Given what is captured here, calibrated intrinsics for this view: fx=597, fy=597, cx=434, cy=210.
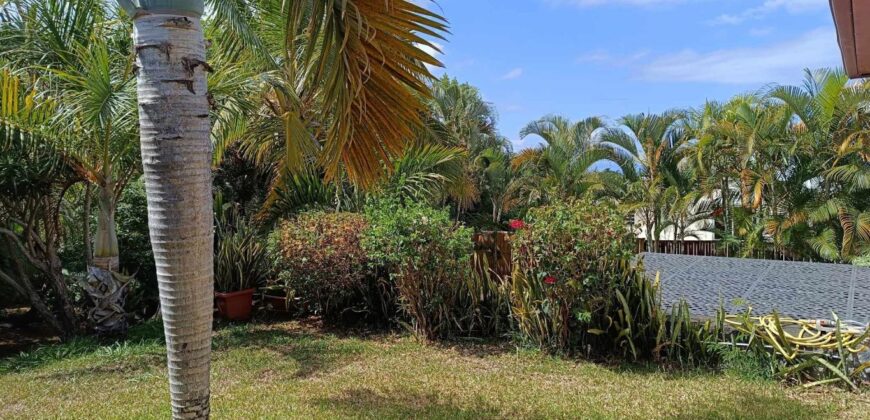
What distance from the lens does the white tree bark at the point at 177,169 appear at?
97.4 inches

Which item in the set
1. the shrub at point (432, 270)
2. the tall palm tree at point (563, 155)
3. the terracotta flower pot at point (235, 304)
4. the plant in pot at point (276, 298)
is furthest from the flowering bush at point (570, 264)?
the tall palm tree at point (563, 155)

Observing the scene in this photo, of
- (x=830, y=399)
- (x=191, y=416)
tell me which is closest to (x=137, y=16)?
(x=191, y=416)

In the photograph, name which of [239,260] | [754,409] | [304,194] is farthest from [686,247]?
[754,409]

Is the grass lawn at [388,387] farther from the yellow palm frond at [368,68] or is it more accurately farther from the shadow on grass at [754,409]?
the yellow palm frond at [368,68]

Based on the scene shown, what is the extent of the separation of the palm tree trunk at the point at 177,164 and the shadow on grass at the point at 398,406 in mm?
2022

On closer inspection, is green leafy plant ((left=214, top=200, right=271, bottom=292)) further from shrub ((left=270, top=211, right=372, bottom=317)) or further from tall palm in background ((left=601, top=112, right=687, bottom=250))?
tall palm in background ((left=601, top=112, right=687, bottom=250))

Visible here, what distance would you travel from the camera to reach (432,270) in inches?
260

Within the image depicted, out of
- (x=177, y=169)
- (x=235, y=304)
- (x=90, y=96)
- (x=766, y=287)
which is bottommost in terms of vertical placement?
(x=235, y=304)

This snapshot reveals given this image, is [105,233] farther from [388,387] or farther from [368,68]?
[368,68]

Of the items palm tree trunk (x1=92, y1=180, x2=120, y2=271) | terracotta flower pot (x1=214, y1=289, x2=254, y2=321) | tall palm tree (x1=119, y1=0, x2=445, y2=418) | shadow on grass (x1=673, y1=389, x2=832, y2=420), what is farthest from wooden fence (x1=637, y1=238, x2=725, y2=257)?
tall palm tree (x1=119, y1=0, x2=445, y2=418)

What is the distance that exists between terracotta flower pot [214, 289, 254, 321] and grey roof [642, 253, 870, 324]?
547 cm

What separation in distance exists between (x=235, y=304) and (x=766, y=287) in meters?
6.72

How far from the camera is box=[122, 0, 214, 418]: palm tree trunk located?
2.47 m

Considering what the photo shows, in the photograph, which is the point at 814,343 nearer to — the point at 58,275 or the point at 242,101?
the point at 242,101
